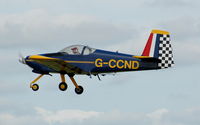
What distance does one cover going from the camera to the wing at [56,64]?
62.5 metres

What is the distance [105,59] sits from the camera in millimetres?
63406

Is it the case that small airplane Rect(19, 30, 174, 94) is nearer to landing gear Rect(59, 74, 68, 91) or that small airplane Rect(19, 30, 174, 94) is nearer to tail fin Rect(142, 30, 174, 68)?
tail fin Rect(142, 30, 174, 68)

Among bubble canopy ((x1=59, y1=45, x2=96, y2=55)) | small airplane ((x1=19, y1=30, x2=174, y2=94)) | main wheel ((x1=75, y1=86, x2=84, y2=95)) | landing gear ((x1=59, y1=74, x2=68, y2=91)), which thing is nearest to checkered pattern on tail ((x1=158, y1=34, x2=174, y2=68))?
small airplane ((x1=19, y1=30, x2=174, y2=94))

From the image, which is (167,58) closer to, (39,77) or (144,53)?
(144,53)

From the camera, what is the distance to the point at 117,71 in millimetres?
63469

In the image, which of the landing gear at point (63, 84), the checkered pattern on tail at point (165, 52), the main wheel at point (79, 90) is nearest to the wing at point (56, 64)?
the landing gear at point (63, 84)

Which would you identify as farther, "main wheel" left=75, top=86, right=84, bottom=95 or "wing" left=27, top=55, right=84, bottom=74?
"main wheel" left=75, top=86, right=84, bottom=95

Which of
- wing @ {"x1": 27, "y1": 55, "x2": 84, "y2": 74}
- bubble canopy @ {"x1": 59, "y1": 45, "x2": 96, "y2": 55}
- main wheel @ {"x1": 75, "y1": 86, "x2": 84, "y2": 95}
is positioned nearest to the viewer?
wing @ {"x1": 27, "y1": 55, "x2": 84, "y2": 74}

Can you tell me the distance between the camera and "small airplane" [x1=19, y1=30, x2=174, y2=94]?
6300 centimetres

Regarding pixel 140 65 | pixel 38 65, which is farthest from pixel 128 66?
pixel 38 65

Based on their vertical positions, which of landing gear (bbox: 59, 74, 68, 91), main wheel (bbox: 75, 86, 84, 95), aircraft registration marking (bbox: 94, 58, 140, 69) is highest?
aircraft registration marking (bbox: 94, 58, 140, 69)

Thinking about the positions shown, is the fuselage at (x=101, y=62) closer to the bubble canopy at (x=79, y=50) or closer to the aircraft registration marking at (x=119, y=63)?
the aircraft registration marking at (x=119, y=63)

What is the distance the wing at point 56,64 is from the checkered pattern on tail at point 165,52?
411 cm

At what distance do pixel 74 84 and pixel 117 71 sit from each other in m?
2.69
